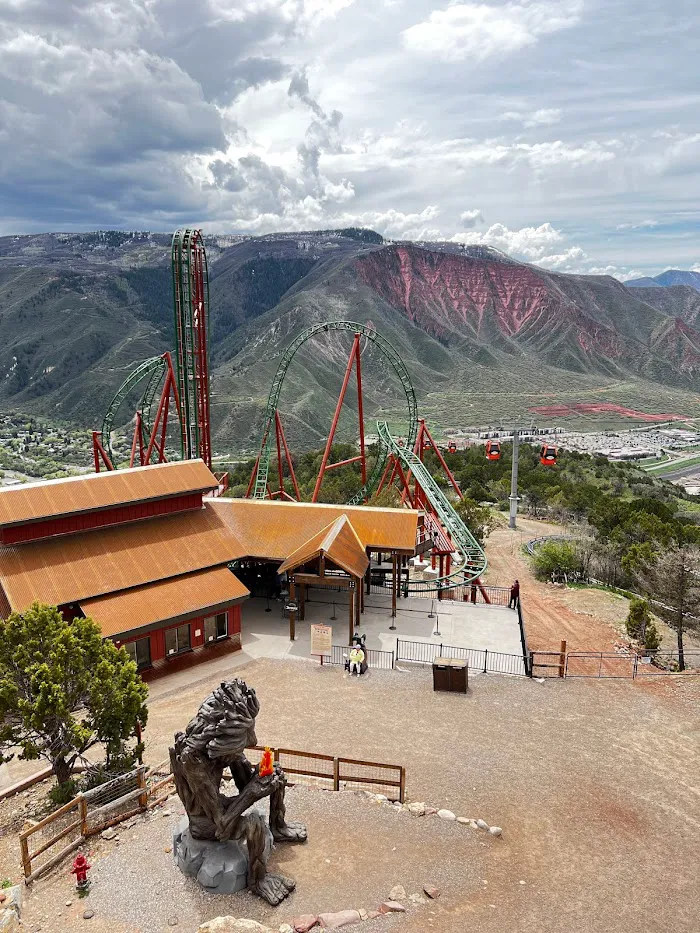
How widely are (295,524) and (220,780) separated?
16.8 meters

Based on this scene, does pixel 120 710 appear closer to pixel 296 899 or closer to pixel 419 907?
pixel 296 899

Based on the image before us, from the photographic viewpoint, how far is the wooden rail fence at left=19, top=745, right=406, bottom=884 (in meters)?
12.4

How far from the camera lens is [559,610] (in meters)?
33.8

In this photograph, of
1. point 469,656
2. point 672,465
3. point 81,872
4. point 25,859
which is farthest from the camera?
point 672,465

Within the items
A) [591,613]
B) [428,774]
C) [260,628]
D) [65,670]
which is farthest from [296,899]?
[591,613]

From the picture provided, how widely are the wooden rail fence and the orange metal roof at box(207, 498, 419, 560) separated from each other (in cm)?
1150

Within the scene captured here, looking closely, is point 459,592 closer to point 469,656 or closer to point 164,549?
point 469,656

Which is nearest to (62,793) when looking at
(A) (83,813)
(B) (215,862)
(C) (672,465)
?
(A) (83,813)

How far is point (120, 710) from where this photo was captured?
14.2m

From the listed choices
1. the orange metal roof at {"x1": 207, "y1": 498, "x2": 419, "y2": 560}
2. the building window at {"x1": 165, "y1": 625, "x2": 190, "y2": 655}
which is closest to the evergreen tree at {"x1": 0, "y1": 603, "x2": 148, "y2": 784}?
the building window at {"x1": 165, "y1": 625, "x2": 190, "y2": 655}

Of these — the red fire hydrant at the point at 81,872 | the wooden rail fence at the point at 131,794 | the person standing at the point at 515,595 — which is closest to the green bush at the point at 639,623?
the person standing at the point at 515,595

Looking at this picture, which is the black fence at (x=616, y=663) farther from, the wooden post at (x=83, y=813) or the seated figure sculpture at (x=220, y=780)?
the wooden post at (x=83, y=813)

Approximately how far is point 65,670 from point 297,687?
27.1 ft

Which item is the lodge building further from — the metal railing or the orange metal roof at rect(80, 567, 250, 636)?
the metal railing
